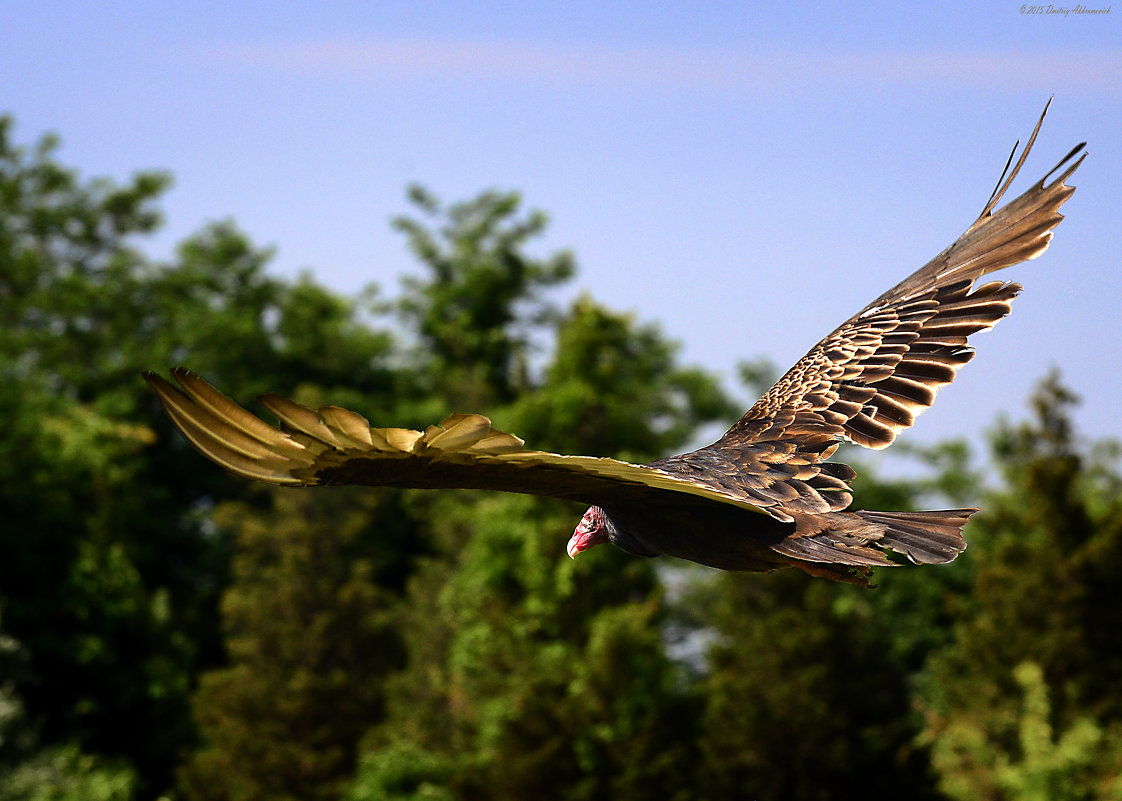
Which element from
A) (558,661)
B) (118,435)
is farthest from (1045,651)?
(118,435)

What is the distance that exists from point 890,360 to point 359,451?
8.19ft

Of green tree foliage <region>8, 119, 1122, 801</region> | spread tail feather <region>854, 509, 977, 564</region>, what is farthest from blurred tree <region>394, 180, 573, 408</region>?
spread tail feather <region>854, 509, 977, 564</region>

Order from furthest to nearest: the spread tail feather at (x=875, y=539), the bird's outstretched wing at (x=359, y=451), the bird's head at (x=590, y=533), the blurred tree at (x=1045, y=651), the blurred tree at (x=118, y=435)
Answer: the blurred tree at (x=118, y=435), the blurred tree at (x=1045, y=651), the bird's head at (x=590, y=533), the spread tail feather at (x=875, y=539), the bird's outstretched wing at (x=359, y=451)

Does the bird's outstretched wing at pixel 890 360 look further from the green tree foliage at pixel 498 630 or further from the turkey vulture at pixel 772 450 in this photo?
the green tree foliage at pixel 498 630

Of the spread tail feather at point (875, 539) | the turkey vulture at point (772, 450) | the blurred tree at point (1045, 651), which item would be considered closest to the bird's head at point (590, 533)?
the turkey vulture at point (772, 450)

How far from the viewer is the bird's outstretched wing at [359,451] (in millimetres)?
3621

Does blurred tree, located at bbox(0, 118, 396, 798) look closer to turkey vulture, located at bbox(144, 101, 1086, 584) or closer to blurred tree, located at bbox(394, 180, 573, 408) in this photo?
blurred tree, located at bbox(394, 180, 573, 408)

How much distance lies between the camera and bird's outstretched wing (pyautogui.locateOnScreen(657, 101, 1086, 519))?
4.98 meters

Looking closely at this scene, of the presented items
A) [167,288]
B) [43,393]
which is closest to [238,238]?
[167,288]

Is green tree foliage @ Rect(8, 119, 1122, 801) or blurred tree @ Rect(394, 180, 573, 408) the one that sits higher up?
blurred tree @ Rect(394, 180, 573, 408)

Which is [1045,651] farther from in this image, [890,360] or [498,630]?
[890,360]

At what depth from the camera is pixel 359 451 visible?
12.3ft

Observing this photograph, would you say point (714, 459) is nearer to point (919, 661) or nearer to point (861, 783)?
point (861, 783)

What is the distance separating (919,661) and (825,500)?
26.1 metres
